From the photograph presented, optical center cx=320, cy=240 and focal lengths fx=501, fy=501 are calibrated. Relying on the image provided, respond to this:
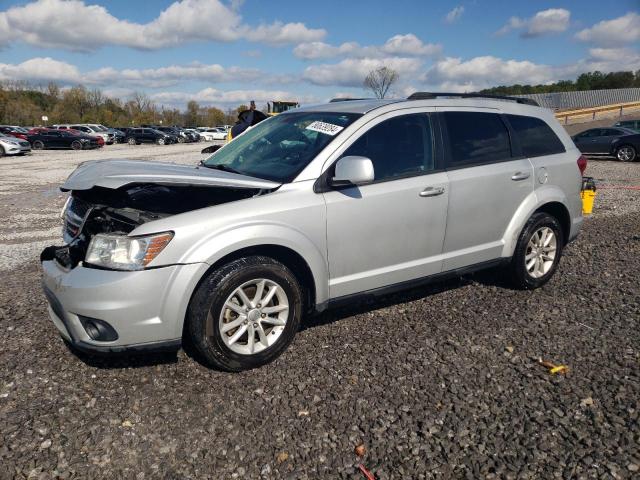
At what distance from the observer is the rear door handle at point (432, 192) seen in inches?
151

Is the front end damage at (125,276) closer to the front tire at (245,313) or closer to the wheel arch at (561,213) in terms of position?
the front tire at (245,313)

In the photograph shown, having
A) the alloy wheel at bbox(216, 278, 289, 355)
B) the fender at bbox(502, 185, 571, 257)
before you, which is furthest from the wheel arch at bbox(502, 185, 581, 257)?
the alloy wheel at bbox(216, 278, 289, 355)

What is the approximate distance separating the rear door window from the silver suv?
0.5 inches

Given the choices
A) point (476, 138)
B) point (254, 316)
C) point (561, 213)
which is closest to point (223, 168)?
point (254, 316)

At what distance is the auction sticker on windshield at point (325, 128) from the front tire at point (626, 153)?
63.3 feet

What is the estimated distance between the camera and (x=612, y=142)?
1958 cm

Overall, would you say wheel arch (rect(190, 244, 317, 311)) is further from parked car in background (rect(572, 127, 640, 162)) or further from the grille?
parked car in background (rect(572, 127, 640, 162))

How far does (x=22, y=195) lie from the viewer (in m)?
11.5

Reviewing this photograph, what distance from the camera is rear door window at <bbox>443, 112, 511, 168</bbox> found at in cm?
412

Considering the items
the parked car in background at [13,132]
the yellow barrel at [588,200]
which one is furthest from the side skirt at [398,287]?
the parked car in background at [13,132]

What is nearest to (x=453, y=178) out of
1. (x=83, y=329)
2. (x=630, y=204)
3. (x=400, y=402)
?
(x=400, y=402)

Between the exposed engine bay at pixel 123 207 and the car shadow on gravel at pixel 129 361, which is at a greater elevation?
the exposed engine bay at pixel 123 207

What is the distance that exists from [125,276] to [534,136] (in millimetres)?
3814

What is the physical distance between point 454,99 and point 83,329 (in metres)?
3.41
